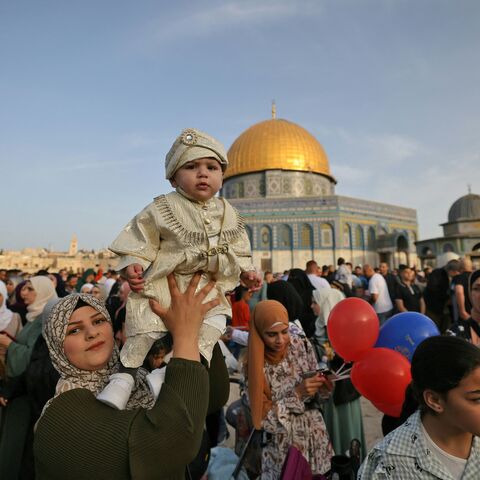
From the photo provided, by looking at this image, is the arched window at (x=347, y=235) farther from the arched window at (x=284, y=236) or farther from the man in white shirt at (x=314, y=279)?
the man in white shirt at (x=314, y=279)

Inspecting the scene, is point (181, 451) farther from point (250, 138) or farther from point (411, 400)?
point (250, 138)

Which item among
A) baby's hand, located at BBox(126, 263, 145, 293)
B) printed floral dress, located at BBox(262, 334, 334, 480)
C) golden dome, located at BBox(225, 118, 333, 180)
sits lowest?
printed floral dress, located at BBox(262, 334, 334, 480)

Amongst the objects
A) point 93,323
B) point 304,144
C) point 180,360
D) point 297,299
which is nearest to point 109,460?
point 180,360

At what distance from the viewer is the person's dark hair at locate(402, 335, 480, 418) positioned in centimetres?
124

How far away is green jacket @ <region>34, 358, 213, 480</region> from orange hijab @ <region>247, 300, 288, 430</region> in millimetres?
1207

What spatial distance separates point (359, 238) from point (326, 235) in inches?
109

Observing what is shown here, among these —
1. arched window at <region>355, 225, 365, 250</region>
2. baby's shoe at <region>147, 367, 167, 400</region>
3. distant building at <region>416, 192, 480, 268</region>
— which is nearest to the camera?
baby's shoe at <region>147, 367, 167, 400</region>

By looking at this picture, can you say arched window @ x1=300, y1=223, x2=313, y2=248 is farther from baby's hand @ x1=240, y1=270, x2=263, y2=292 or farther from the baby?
the baby

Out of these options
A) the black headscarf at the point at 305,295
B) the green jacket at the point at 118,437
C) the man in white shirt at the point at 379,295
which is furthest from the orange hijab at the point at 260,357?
the man in white shirt at the point at 379,295

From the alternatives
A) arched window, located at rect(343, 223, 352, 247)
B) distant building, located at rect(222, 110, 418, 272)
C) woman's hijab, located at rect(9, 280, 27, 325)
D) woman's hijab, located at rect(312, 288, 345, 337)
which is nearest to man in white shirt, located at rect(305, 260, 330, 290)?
woman's hijab, located at rect(312, 288, 345, 337)

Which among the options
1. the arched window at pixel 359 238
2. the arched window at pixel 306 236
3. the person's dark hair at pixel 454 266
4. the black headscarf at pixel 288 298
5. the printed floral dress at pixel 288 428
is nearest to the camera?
the printed floral dress at pixel 288 428

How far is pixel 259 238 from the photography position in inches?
999

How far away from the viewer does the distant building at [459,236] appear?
2395 cm

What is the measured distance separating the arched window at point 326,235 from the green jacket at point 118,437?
81.4ft
